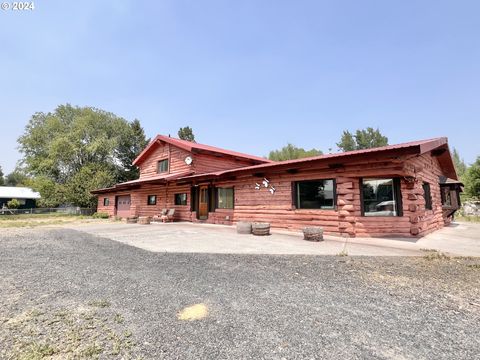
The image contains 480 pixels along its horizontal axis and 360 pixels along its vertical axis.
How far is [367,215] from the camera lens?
934cm

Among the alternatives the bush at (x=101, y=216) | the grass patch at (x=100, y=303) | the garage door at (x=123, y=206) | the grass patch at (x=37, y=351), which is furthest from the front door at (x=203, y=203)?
the bush at (x=101, y=216)

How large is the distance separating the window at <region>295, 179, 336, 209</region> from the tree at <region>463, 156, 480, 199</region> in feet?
86.3

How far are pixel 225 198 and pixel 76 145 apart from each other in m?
33.3

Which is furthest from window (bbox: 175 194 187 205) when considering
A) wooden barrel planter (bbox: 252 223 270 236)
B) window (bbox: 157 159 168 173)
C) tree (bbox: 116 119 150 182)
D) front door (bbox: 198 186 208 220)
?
tree (bbox: 116 119 150 182)

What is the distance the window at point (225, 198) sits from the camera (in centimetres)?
1445

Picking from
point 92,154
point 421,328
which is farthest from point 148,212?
point 92,154

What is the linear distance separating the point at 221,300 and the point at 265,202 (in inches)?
347

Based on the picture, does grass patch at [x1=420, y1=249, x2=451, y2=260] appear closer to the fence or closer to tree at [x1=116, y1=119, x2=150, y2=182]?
the fence

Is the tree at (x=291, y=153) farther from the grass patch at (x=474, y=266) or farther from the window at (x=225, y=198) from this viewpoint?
the grass patch at (x=474, y=266)

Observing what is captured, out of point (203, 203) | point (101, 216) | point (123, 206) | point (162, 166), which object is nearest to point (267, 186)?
point (203, 203)

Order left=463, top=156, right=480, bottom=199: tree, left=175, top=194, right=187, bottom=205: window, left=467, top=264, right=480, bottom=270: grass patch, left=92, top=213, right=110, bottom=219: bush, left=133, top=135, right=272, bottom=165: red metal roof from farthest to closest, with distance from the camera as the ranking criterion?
left=463, top=156, right=480, bottom=199: tree → left=92, top=213, right=110, bottom=219: bush → left=133, top=135, right=272, bottom=165: red metal roof → left=175, top=194, right=187, bottom=205: window → left=467, top=264, right=480, bottom=270: grass patch

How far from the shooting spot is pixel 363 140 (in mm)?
57312

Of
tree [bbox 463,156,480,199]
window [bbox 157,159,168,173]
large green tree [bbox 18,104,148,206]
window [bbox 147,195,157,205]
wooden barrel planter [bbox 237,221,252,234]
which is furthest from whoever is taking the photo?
large green tree [bbox 18,104,148,206]

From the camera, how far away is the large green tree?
121 ft
